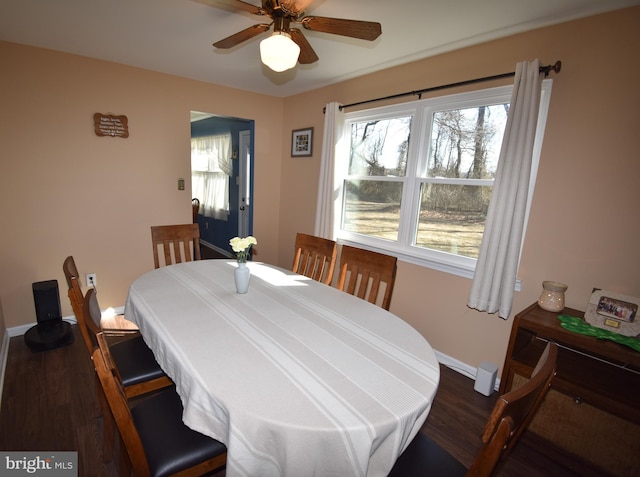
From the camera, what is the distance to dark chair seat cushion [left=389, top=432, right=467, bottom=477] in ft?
3.46

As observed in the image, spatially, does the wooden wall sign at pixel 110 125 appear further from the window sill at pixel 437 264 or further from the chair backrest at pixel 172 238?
the window sill at pixel 437 264

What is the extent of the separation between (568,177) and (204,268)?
2.33 metres

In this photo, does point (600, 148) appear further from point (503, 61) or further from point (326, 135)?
point (326, 135)

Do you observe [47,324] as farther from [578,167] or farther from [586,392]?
[578,167]

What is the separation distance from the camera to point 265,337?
1291 mm

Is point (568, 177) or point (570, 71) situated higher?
point (570, 71)

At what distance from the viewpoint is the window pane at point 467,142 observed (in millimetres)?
2215

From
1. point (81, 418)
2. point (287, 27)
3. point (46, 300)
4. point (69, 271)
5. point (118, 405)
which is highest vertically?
point (287, 27)

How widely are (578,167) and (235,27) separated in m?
2.28

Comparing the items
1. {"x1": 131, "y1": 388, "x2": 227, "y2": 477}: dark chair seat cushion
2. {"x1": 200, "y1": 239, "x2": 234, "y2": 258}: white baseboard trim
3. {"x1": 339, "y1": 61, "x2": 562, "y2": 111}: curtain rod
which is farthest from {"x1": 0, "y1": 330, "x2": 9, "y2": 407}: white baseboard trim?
{"x1": 339, "y1": 61, "x2": 562, "y2": 111}: curtain rod

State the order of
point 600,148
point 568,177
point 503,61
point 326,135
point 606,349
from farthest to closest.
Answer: point 326,135, point 503,61, point 568,177, point 600,148, point 606,349

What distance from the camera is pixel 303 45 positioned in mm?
1651

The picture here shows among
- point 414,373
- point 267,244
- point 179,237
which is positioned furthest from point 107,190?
point 414,373

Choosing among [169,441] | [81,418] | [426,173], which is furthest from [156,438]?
[426,173]
